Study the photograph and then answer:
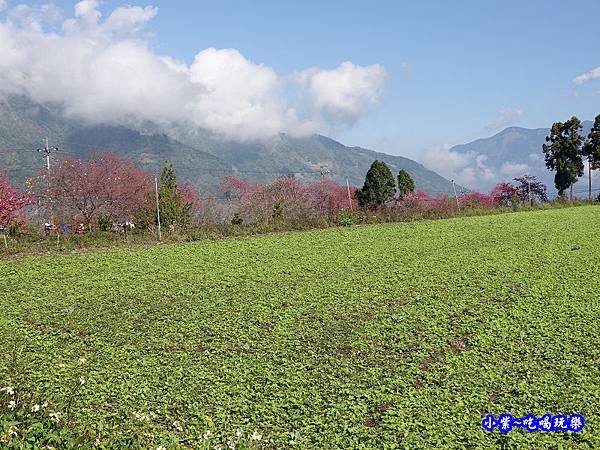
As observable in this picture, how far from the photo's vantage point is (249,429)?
132 inches

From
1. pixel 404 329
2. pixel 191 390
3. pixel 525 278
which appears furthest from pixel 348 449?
pixel 525 278

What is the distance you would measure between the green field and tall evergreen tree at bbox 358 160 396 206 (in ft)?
41.5

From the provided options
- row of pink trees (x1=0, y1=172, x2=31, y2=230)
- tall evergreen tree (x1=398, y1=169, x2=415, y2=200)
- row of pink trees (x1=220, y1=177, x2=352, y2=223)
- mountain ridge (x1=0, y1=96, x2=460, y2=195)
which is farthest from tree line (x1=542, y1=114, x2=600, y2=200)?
row of pink trees (x1=0, y1=172, x2=31, y2=230)

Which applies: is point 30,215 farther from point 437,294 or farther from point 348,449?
point 348,449

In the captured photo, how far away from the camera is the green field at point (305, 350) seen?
11.0 ft

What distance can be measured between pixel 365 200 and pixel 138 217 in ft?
30.7

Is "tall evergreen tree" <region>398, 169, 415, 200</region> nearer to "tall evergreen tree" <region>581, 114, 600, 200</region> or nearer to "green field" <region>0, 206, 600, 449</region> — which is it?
"tall evergreen tree" <region>581, 114, 600, 200</region>

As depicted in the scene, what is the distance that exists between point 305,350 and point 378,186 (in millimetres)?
16621

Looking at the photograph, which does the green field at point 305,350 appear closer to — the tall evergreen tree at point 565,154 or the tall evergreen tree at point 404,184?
the tall evergreen tree at point 404,184

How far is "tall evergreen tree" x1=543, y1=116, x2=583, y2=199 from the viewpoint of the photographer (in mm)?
25859

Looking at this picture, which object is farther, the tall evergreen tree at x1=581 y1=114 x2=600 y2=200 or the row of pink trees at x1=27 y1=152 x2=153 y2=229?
the tall evergreen tree at x1=581 y1=114 x2=600 y2=200

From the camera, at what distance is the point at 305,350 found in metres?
4.52

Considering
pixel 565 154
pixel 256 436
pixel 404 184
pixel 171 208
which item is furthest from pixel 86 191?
pixel 565 154

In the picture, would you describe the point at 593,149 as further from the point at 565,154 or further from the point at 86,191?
the point at 86,191
